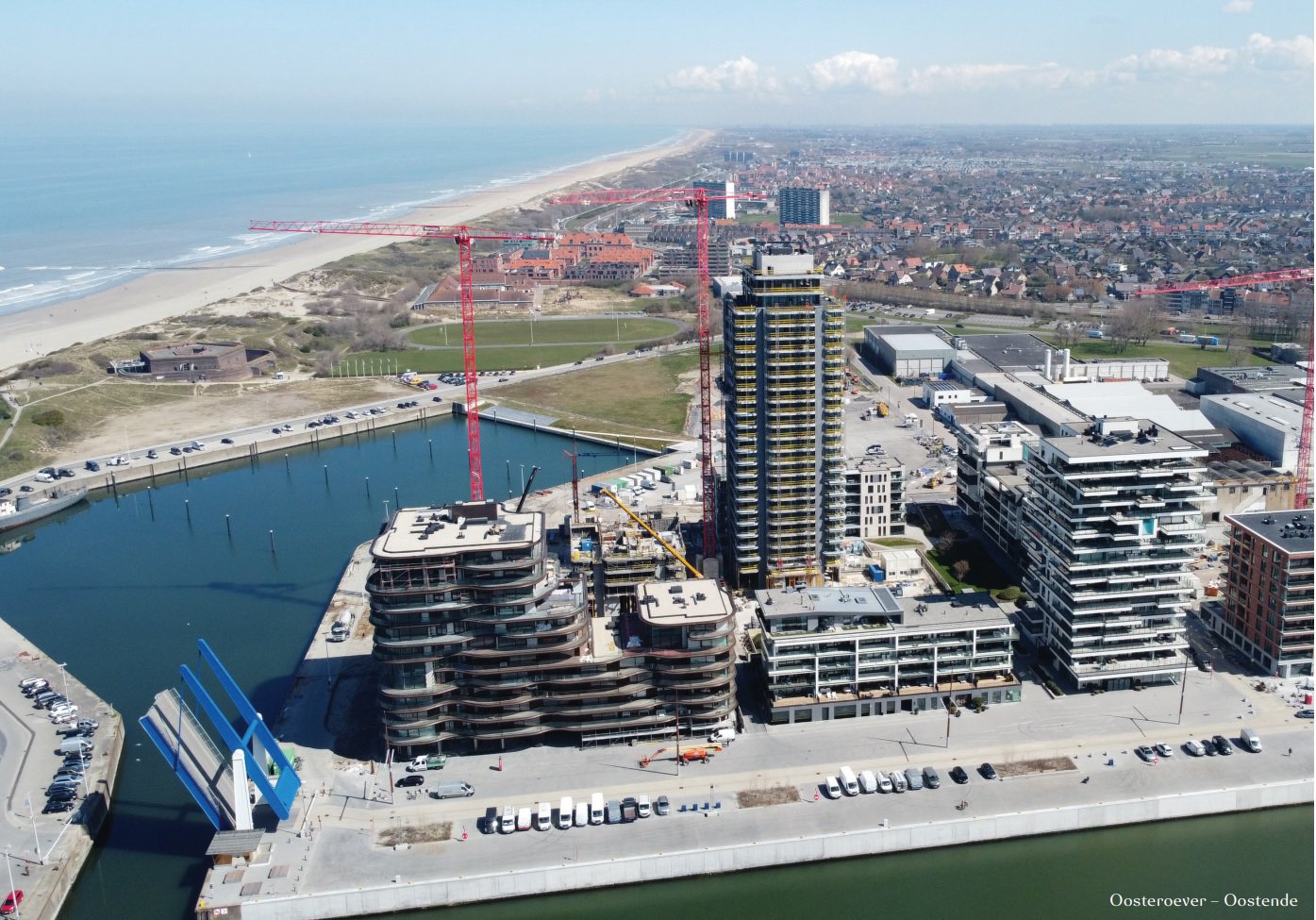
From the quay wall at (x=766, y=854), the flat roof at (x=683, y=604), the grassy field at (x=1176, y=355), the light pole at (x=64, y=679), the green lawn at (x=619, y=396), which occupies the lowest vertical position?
the quay wall at (x=766, y=854)

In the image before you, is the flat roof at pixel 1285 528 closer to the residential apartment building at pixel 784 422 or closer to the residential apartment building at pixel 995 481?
the residential apartment building at pixel 995 481

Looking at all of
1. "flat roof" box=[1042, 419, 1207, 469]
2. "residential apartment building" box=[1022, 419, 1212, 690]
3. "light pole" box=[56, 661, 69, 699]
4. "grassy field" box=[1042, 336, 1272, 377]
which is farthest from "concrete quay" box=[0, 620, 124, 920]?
"grassy field" box=[1042, 336, 1272, 377]

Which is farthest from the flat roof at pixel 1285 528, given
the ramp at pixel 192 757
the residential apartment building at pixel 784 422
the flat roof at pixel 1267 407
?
the ramp at pixel 192 757

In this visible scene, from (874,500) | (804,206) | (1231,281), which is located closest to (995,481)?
(874,500)

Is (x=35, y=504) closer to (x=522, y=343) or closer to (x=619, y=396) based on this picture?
(x=619, y=396)

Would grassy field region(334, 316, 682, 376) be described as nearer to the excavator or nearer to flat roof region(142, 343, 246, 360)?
flat roof region(142, 343, 246, 360)

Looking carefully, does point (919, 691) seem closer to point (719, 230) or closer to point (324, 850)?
point (324, 850)

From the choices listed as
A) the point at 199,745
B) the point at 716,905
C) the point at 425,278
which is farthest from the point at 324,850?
the point at 425,278
